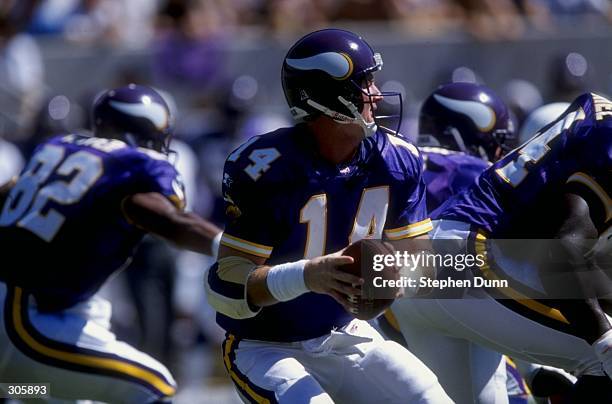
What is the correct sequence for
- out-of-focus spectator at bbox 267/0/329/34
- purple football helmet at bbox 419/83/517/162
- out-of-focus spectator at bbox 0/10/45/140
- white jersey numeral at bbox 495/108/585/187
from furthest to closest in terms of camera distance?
out-of-focus spectator at bbox 267/0/329/34 → out-of-focus spectator at bbox 0/10/45/140 → purple football helmet at bbox 419/83/517/162 → white jersey numeral at bbox 495/108/585/187

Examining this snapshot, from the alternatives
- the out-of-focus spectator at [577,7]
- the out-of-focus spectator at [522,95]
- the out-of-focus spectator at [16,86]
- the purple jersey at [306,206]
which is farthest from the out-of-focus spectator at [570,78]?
the purple jersey at [306,206]

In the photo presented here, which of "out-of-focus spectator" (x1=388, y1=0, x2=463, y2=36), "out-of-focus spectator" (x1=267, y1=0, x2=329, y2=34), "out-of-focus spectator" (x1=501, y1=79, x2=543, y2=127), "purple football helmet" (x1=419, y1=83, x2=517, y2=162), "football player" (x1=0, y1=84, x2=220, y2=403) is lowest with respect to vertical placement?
"football player" (x1=0, y1=84, x2=220, y2=403)

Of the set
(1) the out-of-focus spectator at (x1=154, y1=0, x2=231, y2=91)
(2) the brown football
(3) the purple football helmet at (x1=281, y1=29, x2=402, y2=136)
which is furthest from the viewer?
(1) the out-of-focus spectator at (x1=154, y1=0, x2=231, y2=91)

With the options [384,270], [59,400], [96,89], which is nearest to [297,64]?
[384,270]

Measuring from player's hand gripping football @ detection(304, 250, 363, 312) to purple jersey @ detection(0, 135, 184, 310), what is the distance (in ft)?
5.01

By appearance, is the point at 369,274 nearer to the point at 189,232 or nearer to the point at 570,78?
the point at 189,232

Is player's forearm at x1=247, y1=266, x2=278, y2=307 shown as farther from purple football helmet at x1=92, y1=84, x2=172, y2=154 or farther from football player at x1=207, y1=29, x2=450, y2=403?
purple football helmet at x1=92, y1=84, x2=172, y2=154

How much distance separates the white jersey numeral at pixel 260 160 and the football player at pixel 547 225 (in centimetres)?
85

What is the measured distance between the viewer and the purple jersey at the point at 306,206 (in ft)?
12.8

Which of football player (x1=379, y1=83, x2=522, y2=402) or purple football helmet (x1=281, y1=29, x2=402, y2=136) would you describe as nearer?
purple football helmet (x1=281, y1=29, x2=402, y2=136)

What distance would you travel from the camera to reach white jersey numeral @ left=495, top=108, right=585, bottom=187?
4.27m

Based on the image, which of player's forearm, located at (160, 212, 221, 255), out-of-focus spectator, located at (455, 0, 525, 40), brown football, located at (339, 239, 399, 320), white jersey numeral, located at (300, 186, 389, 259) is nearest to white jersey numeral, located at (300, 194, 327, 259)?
white jersey numeral, located at (300, 186, 389, 259)

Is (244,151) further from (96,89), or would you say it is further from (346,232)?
(96,89)

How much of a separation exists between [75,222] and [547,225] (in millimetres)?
2037
